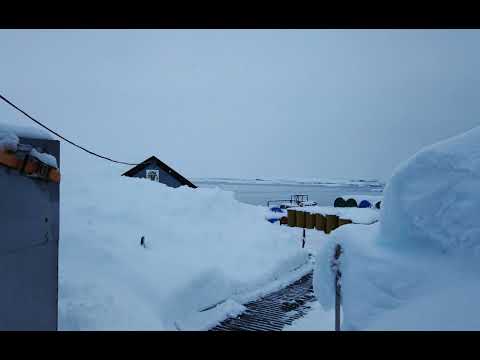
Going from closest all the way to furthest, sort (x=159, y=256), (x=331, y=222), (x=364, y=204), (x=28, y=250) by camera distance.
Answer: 1. (x=28, y=250)
2. (x=159, y=256)
3. (x=331, y=222)
4. (x=364, y=204)

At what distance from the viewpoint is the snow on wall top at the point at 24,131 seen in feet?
10.9

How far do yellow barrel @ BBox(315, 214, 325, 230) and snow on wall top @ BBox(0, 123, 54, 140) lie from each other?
52.6 ft

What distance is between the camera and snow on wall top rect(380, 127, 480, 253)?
266 centimetres

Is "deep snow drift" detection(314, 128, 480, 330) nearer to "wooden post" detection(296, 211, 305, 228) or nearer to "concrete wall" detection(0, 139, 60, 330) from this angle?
"concrete wall" detection(0, 139, 60, 330)

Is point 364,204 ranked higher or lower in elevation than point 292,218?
higher

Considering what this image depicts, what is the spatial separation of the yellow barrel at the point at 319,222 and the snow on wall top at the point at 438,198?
49.0ft

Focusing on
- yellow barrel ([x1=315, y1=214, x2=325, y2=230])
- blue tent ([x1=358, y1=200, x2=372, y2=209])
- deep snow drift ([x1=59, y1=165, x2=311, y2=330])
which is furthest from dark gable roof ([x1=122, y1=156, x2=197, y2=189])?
blue tent ([x1=358, y1=200, x2=372, y2=209])

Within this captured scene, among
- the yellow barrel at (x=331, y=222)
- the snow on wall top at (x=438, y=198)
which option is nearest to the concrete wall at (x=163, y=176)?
the yellow barrel at (x=331, y=222)

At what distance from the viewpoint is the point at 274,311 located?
6.96 metres

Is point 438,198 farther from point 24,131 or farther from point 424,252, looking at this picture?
point 24,131

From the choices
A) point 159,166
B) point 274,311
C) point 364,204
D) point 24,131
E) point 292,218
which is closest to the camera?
point 24,131

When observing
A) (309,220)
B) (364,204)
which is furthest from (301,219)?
(364,204)

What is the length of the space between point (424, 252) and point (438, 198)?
1.75 ft
